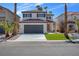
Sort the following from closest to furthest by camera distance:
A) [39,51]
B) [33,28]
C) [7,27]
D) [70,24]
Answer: [39,51] → [7,27] → [33,28] → [70,24]

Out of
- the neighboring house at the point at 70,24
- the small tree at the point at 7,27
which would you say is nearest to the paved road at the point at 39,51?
the small tree at the point at 7,27

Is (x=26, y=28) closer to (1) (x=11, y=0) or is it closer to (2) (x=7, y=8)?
(2) (x=7, y=8)

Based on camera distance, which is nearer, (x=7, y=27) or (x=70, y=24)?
(x=7, y=27)

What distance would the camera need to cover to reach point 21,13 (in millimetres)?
42344

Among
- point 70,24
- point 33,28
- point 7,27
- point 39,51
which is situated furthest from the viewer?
point 70,24

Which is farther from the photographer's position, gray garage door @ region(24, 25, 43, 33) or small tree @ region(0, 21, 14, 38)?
gray garage door @ region(24, 25, 43, 33)

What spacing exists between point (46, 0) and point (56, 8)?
91.1 feet

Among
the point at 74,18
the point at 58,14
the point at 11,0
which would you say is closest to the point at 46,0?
the point at 11,0

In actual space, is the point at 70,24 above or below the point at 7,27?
above

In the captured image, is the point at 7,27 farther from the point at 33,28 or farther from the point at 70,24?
the point at 70,24

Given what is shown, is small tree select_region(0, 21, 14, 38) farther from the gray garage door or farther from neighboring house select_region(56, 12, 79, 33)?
neighboring house select_region(56, 12, 79, 33)

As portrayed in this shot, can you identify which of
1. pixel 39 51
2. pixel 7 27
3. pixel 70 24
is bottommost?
pixel 39 51

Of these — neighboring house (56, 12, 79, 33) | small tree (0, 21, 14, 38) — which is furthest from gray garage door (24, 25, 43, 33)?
small tree (0, 21, 14, 38)

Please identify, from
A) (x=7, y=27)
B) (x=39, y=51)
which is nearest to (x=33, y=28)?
(x=7, y=27)
